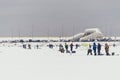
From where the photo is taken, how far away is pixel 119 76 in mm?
16641

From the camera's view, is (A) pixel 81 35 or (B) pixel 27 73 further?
(A) pixel 81 35

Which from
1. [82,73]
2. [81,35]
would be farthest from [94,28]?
[82,73]

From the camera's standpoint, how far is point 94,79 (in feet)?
51.8

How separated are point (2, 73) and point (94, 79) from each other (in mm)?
4438

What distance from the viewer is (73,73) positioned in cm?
1805

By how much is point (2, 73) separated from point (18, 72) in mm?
876

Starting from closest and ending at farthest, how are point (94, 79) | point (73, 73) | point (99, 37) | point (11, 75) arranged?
1. point (94, 79)
2. point (11, 75)
3. point (73, 73)
4. point (99, 37)

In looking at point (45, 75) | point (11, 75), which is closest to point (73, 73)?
point (45, 75)

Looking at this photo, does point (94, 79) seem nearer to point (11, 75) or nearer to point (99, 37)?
point (11, 75)

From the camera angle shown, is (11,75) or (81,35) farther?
(81,35)

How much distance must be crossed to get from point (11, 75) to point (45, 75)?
1.51 metres

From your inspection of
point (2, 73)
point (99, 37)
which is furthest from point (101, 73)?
point (99, 37)

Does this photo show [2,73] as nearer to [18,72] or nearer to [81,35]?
[18,72]

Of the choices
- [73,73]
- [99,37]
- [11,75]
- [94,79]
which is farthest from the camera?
[99,37]
